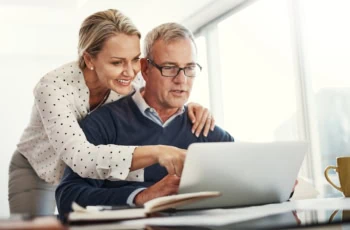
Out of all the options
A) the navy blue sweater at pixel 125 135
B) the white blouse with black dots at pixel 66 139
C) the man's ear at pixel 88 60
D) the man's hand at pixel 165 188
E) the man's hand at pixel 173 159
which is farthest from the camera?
the man's ear at pixel 88 60

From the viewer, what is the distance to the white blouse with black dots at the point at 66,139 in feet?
4.69

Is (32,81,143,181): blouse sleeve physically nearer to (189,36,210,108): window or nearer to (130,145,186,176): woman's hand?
(130,145,186,176): woman's hand

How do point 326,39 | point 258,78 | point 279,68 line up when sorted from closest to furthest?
point 326,39
point 279,68
point 258,78

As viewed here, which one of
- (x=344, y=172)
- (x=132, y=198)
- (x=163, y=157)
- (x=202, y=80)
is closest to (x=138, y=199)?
(x=132, y=198)

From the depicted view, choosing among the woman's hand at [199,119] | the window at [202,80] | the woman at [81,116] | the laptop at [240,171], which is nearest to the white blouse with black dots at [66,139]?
the woman at [81,116]

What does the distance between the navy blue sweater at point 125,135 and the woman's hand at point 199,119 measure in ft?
0.07

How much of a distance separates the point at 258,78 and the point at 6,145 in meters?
2.59

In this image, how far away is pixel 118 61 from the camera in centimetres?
179

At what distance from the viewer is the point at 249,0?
12.0 feet

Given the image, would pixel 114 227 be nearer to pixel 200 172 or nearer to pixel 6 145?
pixel 200 172

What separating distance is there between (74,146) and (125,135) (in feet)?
0.81

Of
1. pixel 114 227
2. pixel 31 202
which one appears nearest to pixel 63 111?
pixel 31 202

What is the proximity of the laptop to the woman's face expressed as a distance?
0.81 metres

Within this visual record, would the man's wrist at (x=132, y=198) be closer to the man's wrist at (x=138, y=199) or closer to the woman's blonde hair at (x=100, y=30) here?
the man's wrist at (x=138, y=199)
